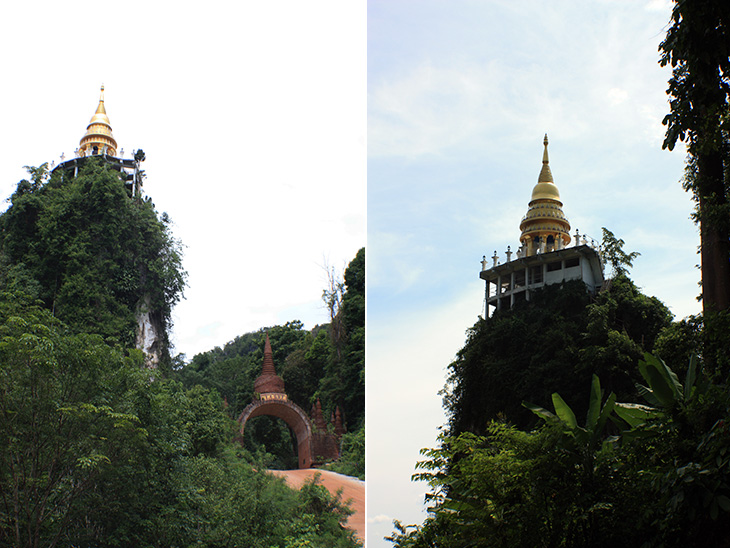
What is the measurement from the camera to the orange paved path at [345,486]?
10133 millimetres

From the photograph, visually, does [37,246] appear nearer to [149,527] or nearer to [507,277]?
[149,527]

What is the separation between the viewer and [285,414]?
1359cm

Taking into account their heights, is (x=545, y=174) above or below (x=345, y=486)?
above

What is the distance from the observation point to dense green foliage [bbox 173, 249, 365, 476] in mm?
12148

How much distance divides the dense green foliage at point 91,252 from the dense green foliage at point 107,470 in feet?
4.00

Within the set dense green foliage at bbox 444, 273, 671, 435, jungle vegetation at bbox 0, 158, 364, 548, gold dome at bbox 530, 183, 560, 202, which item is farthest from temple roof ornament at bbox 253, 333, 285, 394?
gold dome at bbox 530, 183, 560, 202

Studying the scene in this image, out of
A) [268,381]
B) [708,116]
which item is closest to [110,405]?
[268,381]

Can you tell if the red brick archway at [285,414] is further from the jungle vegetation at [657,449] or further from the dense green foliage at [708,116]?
the dense green foliage at [708,116]

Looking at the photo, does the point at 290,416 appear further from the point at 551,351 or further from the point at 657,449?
the point at 657,449

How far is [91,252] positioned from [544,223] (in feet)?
53.1

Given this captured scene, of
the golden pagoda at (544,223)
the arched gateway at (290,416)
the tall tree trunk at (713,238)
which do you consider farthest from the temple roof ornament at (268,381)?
the golden pagoda at (544,223)

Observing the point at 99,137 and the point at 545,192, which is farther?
the point at 545,192

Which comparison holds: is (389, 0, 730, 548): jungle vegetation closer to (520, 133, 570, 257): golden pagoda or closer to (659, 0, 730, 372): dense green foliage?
(659, 0, 730, 372): dense green foliage

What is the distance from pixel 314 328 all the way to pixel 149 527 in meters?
4.17
